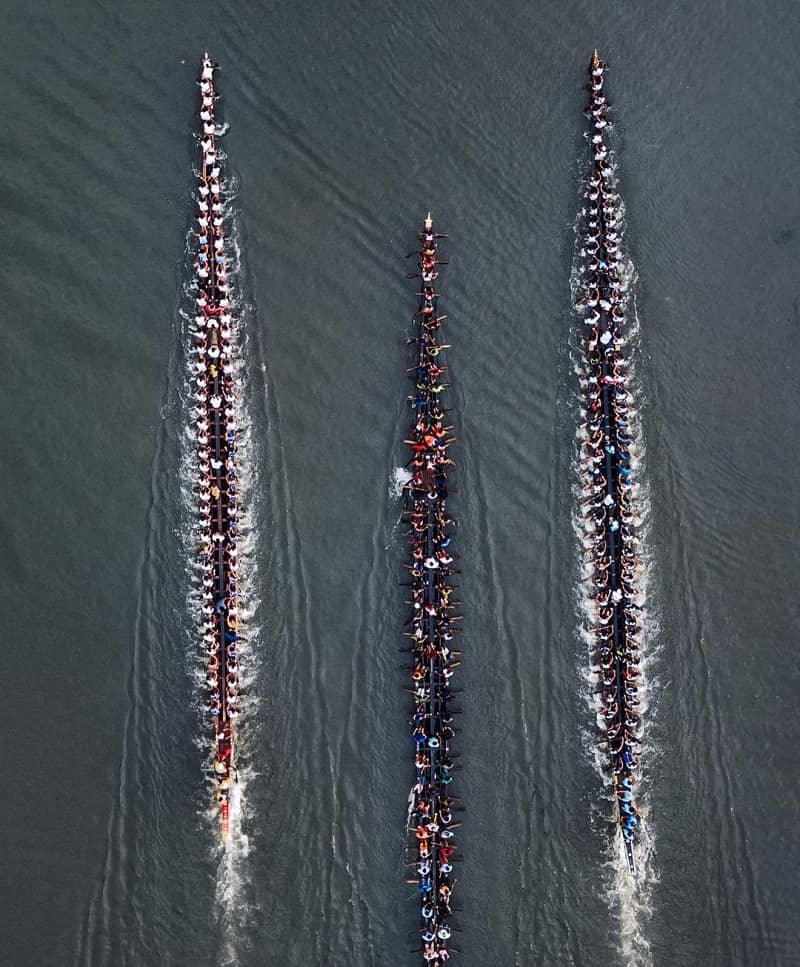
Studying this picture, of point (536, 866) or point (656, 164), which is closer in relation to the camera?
point (536, 866)

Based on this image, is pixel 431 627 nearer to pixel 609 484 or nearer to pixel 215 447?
pixel 609 484

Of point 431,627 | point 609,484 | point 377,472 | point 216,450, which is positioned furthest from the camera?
point 377,472

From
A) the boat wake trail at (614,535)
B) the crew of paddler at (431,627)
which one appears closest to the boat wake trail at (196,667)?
the crew of paddler at (431,627)

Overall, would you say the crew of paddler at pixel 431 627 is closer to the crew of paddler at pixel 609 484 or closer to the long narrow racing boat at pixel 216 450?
the crew of paddler at pixel 609 484

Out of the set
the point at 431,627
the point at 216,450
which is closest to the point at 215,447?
the point at 216,450

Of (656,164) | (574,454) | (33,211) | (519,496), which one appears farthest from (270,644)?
(656,164)

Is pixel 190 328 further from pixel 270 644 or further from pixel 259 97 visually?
pixel 270 644
